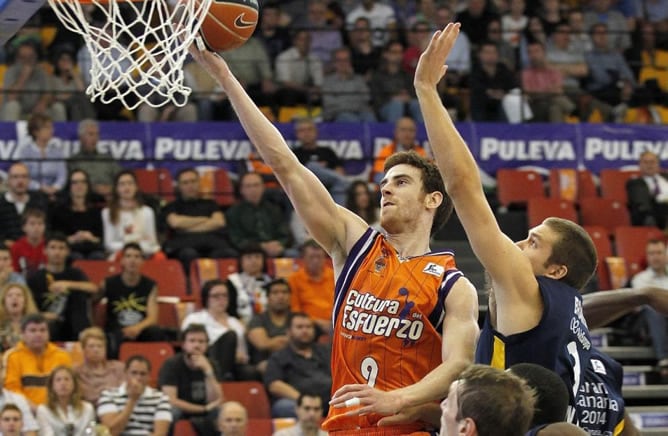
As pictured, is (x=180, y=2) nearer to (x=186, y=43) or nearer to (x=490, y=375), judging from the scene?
(x=186, y=43)

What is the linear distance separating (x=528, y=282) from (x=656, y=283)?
24.1 ft

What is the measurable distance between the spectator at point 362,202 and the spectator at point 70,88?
303cm

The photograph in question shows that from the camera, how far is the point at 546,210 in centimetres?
1284

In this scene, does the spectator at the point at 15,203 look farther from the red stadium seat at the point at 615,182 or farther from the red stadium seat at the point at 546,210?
the red stadium seat at the point at 615,182

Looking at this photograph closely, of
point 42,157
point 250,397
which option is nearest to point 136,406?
point 250,397

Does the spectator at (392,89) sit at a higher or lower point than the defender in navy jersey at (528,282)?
higher

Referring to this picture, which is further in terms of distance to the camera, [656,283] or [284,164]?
[656,283]

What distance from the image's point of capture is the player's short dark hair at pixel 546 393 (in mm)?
4328

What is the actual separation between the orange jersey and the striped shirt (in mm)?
4563

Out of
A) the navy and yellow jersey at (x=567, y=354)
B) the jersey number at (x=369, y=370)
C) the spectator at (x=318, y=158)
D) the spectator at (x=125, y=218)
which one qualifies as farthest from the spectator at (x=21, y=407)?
the navy and yellow jersey at (x=567, y=354)

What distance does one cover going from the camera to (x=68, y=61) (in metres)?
13.5

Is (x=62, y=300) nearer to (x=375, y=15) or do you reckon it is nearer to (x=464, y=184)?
(x=375, y=15)

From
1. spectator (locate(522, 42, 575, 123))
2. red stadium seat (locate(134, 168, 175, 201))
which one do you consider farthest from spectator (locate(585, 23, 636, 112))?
red stadium seat (locate(134, 168, 175, 201))

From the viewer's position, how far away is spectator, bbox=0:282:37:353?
1008 centimetres
